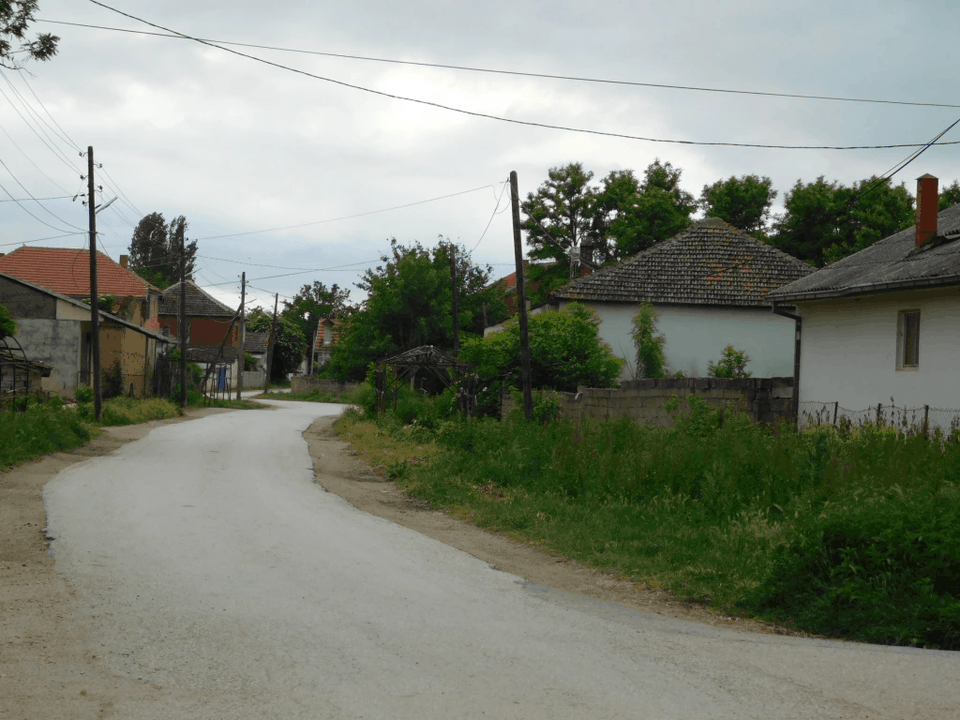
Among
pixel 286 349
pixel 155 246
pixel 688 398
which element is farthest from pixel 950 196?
pixel 155 246

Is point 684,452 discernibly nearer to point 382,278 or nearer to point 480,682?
point 480,682

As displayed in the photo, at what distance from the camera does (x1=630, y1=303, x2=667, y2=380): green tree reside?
89.5ft

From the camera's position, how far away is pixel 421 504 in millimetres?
13445

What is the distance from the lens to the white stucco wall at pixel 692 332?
28.1 m

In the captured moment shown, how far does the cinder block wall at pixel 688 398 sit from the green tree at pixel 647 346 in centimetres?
817

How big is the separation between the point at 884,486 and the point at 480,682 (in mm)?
5517

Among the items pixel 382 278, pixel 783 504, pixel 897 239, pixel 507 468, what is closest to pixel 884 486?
pixel 783 504

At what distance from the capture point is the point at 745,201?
44562 millimetres

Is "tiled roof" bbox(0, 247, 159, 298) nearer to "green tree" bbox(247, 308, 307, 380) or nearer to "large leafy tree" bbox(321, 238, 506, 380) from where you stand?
"large leafy tree" bbox(321, 238, 506, 380)

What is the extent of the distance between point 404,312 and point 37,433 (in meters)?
32.0

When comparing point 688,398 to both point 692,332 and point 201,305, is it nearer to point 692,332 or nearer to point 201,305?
point 692,332

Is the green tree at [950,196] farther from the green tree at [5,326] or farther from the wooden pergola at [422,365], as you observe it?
the green tree at [5,326]

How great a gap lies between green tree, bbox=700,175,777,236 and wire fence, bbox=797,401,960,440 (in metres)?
28.1

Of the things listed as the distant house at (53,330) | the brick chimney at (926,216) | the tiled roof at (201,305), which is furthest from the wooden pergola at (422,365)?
the tiled roof at (201,305)
